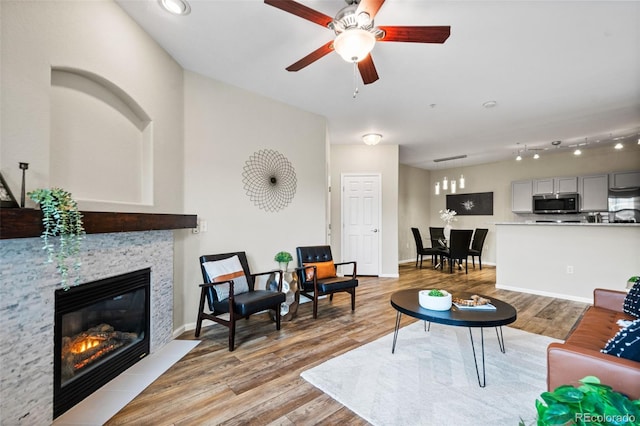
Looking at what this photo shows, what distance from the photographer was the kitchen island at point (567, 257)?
388cm

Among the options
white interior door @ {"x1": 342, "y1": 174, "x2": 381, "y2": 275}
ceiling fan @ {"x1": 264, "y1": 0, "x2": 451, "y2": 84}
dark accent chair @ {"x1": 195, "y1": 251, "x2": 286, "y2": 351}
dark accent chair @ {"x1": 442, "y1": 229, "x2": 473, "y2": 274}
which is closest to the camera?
ceiling fan @ {"x1": 264, "y1": 0, "x2": 451, "y2": 84}

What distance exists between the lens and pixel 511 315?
6.81 feet

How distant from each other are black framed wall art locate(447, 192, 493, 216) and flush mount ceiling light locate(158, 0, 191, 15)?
25.6ft

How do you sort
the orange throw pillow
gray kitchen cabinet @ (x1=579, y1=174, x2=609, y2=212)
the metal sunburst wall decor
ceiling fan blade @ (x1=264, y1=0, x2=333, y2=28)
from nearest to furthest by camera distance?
ceiling fan blade @ (x1=264, y1=0, x2=333, y2=28)
the metal sunburst wall decor
the orange throw pillow
gray kitchen cabinet @ (x1=579, y1=174, x2=609, y2=212)

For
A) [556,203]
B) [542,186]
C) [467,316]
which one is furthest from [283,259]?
[542,186]

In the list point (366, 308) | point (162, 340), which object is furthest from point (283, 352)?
point (366, 308)

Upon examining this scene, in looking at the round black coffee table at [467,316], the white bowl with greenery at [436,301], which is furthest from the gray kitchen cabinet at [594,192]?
the white bowl with greenery at [436,301]

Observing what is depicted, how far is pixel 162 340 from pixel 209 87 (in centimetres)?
268

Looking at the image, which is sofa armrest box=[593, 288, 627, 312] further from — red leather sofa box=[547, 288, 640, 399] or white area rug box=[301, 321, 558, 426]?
red leather sofa box=[547, 288, 640, 399]

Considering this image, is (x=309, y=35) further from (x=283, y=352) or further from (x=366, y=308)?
(x=366, y=308)

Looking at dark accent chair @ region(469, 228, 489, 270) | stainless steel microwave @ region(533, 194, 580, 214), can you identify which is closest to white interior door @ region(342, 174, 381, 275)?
dark accent chair @ region(469, 228, 489, 270)

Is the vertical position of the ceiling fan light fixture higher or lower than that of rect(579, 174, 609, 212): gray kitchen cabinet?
higher

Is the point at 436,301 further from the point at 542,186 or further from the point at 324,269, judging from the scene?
the point at 542,186

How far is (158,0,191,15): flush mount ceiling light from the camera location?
2.03m
